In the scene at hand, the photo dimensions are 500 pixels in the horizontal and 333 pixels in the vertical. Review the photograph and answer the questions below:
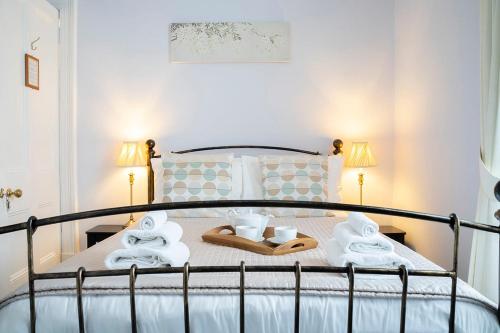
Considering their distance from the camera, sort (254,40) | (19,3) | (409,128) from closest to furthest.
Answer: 1. (19,3)
2. (409,128)
3. (254,40)

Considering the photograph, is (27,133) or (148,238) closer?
(148,238)

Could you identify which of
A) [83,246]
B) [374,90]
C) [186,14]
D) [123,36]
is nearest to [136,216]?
[83,246]

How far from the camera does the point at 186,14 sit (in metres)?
3.26

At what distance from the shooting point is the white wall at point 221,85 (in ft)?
10.7

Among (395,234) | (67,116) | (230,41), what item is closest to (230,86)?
(230,41)

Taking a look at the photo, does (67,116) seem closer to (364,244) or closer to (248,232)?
(248,232)

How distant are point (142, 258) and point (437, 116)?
83.0 inches

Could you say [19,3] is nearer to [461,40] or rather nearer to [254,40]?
[254,40]

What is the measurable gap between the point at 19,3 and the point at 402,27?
2746mm

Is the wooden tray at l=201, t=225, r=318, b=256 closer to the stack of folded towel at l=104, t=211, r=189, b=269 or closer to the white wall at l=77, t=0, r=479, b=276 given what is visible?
the stack of folded towel at l=104, t=211, r=189, b=269

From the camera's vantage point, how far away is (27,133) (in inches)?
106

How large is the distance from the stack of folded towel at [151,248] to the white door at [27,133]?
4.54 feet

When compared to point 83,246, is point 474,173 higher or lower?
higher

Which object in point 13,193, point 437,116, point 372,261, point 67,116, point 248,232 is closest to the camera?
point 372,261
